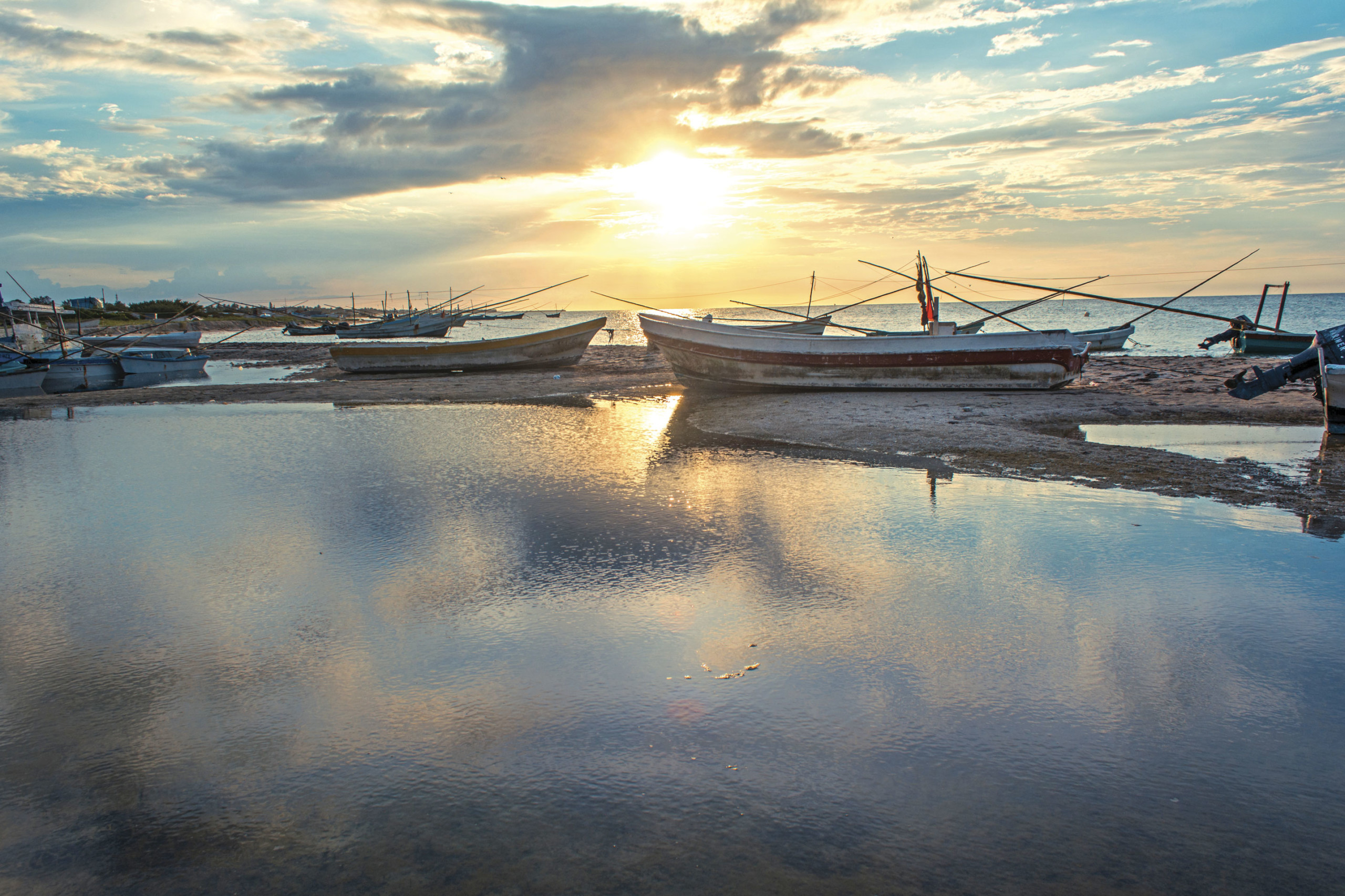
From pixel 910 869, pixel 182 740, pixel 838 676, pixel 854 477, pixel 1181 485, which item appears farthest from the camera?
pixel 854 477

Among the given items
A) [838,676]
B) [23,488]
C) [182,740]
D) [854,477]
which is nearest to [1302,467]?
[854,477]

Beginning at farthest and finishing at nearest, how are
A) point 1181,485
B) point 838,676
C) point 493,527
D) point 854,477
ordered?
point 854,477 < point 1181,485 < point 493,527 < point 838,676

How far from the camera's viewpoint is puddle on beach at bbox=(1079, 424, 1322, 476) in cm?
982

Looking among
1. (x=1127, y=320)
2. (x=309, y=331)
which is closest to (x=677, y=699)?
(x=309, y=331)

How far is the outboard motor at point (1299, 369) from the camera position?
468 inches

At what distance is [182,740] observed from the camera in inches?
144

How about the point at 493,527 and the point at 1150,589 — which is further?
the point at 493,527

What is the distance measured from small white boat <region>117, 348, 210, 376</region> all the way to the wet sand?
307 cm

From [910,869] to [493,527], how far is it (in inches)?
210

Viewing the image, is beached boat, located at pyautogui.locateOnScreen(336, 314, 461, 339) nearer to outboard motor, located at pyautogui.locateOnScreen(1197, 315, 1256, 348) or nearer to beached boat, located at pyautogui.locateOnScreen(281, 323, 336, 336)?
beached boat, located at pyautogui.locateOnScreen(281, 323, 336, 336)

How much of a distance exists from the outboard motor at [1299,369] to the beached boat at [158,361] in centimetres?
3122

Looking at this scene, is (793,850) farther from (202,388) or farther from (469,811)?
(202,388)

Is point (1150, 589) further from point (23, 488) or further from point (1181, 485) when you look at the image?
point (23, 488)

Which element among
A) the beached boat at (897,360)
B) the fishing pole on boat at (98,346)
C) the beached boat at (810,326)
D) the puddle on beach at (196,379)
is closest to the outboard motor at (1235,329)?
the beached boat at (897,360)
